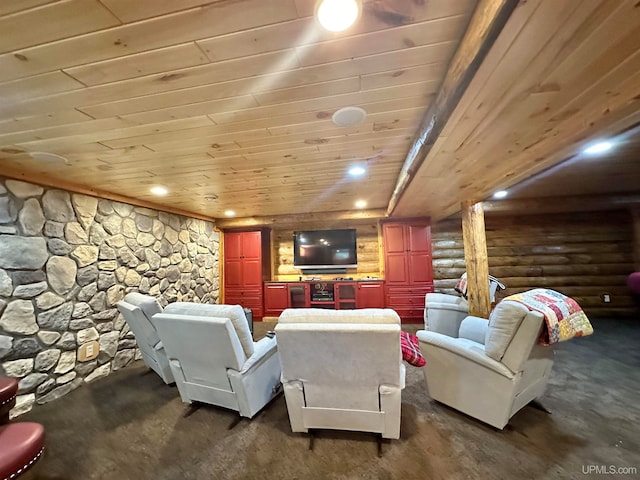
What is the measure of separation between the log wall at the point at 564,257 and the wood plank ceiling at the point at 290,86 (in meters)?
3.08

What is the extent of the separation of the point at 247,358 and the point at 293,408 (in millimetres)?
493

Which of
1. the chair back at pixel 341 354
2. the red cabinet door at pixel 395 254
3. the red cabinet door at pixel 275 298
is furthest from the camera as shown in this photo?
the red cabinet door at pixel 275 298

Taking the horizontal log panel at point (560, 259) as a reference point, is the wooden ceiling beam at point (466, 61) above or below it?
above

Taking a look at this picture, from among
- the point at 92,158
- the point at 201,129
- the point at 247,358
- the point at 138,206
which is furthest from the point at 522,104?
the point at 138,206

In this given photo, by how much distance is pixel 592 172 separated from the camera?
306cm

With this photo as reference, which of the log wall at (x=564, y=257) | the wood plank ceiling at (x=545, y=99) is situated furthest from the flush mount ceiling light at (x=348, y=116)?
the log wall at (x=564, y=257)

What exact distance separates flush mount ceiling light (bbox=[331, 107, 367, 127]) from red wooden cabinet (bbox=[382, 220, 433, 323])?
3.67 meters

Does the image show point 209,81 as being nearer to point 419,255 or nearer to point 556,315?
point 556,315

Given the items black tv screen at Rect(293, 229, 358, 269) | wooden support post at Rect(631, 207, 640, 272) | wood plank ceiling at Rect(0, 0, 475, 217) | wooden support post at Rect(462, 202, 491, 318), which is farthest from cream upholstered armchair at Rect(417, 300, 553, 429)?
wooden support post at Rect(631, 207, 640, 272)

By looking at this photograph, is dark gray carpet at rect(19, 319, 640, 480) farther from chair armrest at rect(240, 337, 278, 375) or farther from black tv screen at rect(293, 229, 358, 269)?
black tv screen at rect(293, 229, 358, 269)

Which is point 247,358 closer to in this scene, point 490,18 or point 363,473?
point 363,473

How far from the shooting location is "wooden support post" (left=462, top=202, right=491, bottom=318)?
10.2 feet

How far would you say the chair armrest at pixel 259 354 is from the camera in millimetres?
1959

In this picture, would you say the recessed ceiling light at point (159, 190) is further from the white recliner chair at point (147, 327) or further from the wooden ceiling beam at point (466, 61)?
the wooden ceiling beam at point (466, 61)
